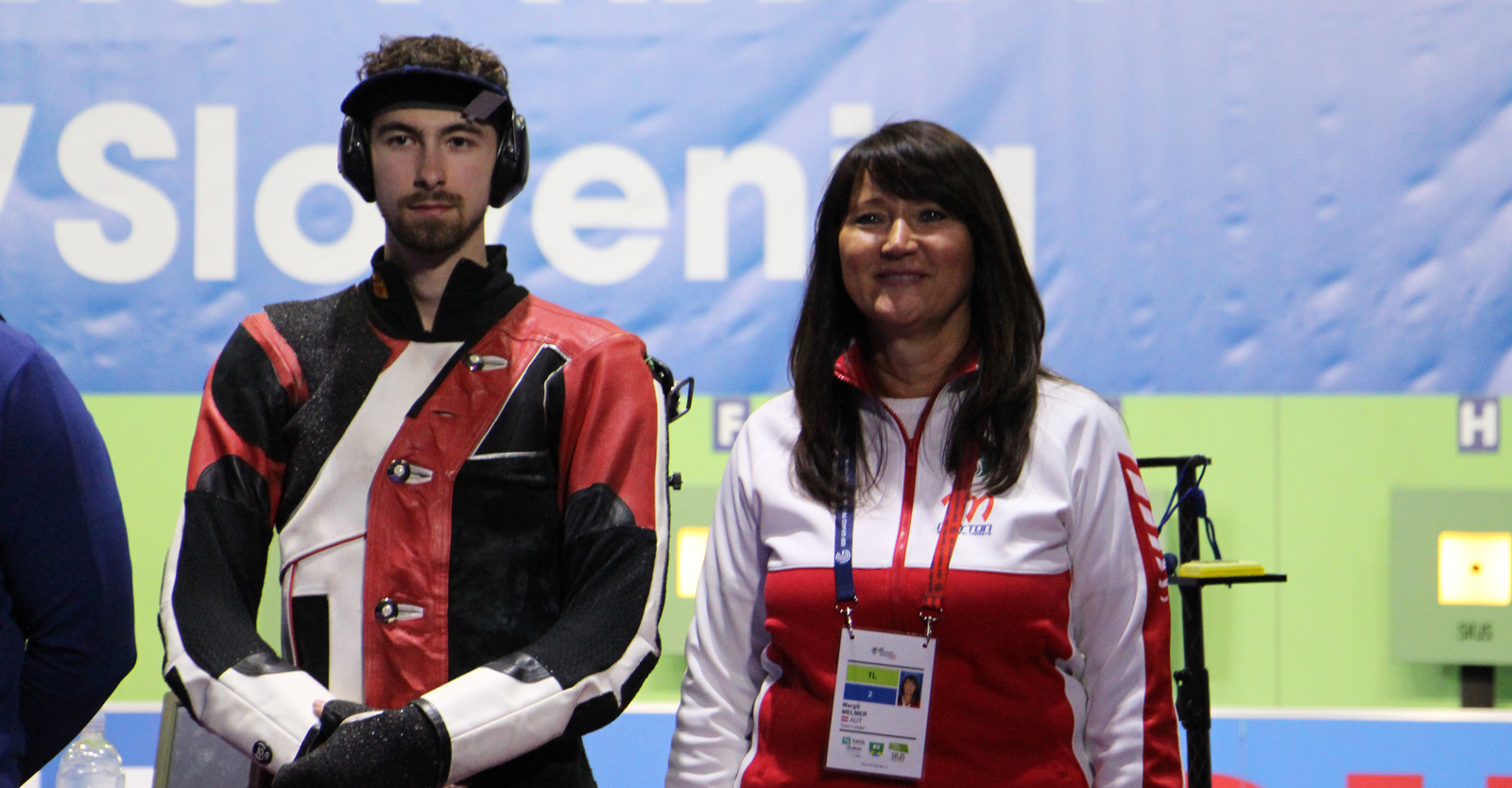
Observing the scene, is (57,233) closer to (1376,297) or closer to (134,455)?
(134,455)

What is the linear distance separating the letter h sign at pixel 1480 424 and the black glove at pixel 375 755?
2621 mm

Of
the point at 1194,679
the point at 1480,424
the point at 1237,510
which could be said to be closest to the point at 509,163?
the point at 1194,679

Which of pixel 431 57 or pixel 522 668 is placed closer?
pixel 522 668

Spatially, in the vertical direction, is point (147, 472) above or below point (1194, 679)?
above

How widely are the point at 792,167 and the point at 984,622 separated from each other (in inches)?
73.4

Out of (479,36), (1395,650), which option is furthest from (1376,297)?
(479,36)

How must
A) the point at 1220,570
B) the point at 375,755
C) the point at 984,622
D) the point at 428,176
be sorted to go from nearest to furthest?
the point at 375,755, the point at 984,622, the point at 428,176, the point at 1220,570

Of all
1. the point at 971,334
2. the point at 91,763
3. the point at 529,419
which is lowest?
the point at 91,763

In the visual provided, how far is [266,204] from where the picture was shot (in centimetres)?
316

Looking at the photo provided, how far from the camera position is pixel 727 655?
159cm

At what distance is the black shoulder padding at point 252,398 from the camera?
1.52 m

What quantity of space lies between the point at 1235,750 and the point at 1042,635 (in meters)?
1.85

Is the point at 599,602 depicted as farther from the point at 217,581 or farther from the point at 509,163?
the point at 509,163

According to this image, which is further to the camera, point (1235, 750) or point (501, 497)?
point (1235, 750)
